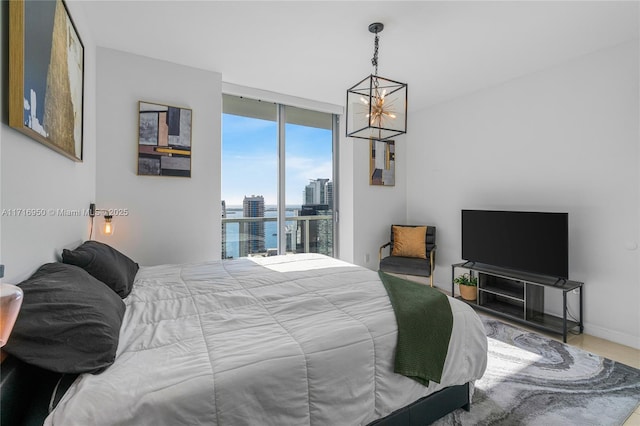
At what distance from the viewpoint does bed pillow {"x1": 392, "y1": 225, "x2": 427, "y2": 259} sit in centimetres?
425

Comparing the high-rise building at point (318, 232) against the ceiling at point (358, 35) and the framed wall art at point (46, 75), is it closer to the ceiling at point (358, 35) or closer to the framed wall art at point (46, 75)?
the ceiling at point (358, 35)

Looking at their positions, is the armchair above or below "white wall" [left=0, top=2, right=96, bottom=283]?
below

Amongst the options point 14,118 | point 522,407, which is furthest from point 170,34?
point 522,407

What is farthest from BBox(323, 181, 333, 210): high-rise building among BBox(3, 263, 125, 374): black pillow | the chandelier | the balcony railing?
BBox(3, 263, 125, 374): black pillow

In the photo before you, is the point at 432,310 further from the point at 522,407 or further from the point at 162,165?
the point at 162,165

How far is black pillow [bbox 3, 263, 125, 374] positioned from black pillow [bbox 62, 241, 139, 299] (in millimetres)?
449

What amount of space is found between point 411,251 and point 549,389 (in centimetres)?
236

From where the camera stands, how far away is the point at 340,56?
9.80 ft

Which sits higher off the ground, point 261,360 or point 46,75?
point 46,75

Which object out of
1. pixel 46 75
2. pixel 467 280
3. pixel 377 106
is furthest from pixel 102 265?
pixel 467 280

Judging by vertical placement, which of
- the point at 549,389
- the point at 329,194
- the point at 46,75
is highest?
the point at 46,75

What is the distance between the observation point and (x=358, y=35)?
2609 millimetres

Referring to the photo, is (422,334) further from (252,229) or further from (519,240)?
(252,229)

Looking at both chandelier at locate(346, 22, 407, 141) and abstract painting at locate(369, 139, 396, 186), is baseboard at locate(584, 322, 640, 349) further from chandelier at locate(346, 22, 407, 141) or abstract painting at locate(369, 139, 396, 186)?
abstract painting at locate(369, 139, 396, 186)
